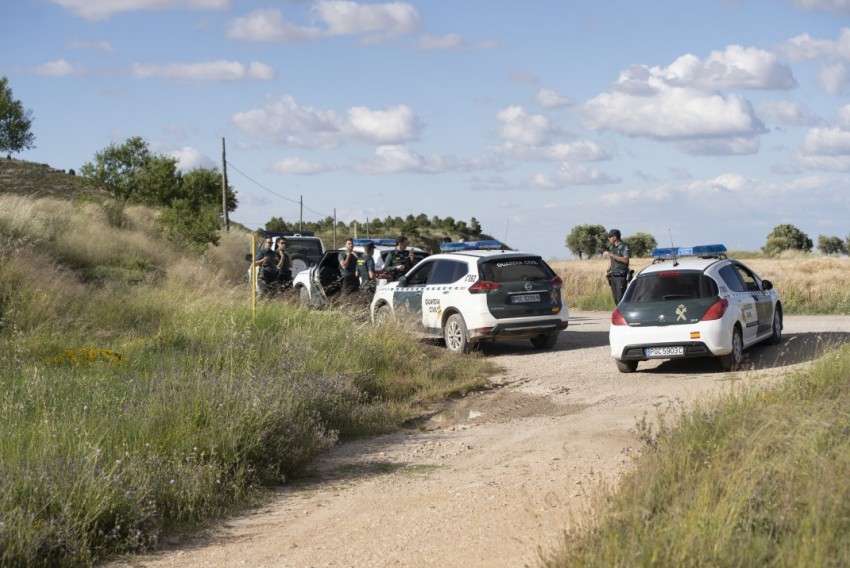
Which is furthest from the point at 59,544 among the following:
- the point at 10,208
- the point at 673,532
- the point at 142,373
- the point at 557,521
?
the point at 10,208

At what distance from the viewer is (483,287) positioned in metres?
17.7

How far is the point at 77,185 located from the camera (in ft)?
265

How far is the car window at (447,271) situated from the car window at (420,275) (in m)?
0.16

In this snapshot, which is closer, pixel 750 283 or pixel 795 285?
pixel 750 283

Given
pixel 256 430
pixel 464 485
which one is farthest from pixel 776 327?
pixel 256 430

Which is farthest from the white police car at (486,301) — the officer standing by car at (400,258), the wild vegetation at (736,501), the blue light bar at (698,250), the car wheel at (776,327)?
the wild vegetation at (736,501)

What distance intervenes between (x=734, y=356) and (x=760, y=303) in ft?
6.44

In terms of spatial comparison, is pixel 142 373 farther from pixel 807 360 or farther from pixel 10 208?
pixel 10 208

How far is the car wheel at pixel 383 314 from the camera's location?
16938mm

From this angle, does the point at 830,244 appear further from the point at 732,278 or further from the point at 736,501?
the point at 736,501

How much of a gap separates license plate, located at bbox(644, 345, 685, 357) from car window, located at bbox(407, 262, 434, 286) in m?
5.32

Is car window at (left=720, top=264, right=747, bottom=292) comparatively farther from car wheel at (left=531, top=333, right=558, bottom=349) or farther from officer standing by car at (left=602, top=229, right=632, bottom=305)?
officer standing by car at (left=602, top=229, right=632, bottom=305)

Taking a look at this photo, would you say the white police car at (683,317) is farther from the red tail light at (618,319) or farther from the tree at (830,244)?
the tree at (830,244)

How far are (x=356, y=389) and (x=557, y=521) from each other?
5813 mm
